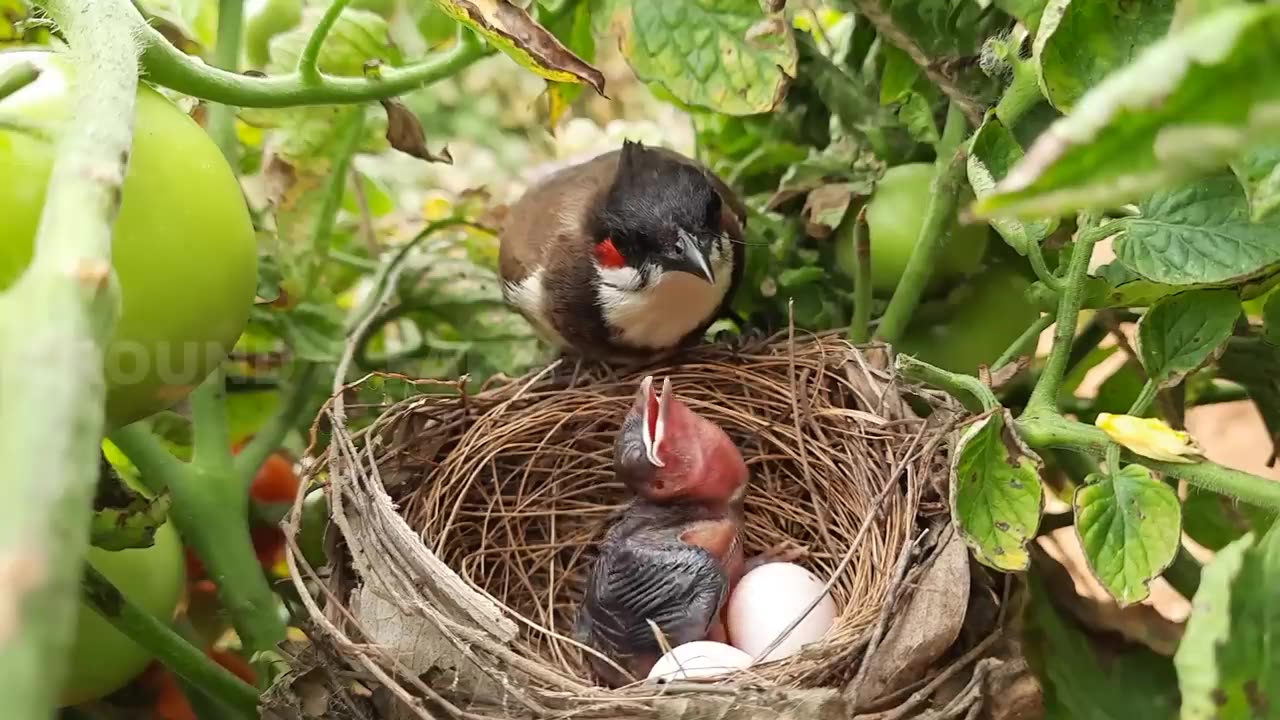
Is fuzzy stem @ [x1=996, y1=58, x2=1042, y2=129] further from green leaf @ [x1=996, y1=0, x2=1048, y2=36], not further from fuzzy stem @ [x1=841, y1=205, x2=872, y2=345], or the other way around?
fuzzy stem @ [x1=841, y1=205, x2=872, y2=345]

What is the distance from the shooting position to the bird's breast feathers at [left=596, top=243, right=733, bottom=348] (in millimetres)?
848

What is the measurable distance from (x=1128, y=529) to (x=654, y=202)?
456mm

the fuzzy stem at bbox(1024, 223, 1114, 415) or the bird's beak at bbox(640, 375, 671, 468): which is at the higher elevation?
the fuzzy stem at bbox(1024, 223, 1114, 415)

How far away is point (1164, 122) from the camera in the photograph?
22 cm

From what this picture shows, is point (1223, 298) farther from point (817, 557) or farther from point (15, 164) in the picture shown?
point (15, 164)

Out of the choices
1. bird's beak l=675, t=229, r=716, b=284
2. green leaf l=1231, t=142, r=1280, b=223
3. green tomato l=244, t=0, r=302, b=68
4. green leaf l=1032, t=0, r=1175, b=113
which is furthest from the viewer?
green tomato l=244, t=0, r=302, b=68

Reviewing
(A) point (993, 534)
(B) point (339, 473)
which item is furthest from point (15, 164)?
(A) point (993, 534)

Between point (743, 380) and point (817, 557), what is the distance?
0.18 metres

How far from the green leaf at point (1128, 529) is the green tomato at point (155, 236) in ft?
1.45

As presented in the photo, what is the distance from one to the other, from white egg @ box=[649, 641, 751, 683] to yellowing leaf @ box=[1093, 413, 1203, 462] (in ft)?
1.05

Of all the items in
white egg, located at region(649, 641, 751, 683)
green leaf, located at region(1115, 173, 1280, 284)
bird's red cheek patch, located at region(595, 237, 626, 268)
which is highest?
green leaf, located at region(1115, 173, 1280, 284)

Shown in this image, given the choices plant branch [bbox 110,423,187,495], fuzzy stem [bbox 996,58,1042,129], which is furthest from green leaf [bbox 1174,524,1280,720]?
plant branch [bbox 110,423,187,495]

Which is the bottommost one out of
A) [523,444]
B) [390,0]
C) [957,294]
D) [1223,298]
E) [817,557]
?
[817,557]

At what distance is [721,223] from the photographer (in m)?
0.84
